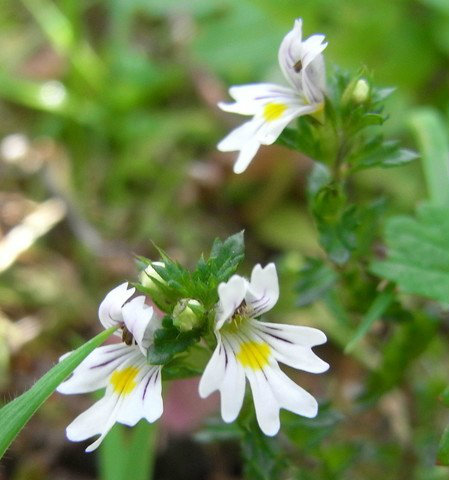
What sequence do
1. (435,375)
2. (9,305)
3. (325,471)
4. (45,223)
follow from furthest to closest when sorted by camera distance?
1. (45,223)
2. (9,305)
3. (435,375)
4. (325,471)

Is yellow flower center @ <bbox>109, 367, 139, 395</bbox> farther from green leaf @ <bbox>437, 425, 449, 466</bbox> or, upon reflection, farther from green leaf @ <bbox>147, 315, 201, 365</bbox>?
green leaf @ <bbox>437, 425, 449, 466</bbox>

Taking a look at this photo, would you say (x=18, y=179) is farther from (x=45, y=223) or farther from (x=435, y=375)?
(x=435, y=375)

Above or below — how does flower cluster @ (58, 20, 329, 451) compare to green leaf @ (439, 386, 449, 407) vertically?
above

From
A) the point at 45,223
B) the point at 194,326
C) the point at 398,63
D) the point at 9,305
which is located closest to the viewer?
the point at 194,326

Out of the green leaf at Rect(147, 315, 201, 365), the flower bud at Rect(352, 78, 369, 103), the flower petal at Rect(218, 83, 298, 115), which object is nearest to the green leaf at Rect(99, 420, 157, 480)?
the green leaf at Rect(147, 315, 201, 365)

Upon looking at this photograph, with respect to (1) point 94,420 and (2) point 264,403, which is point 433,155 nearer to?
(2) point 264,403

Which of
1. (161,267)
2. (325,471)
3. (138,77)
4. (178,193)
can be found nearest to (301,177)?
(178,193)

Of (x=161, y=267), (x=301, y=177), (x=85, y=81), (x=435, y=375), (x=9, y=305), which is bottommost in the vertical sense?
(x=435, y=375)
